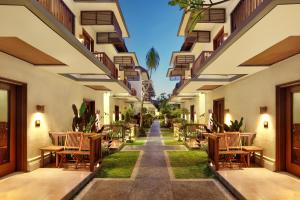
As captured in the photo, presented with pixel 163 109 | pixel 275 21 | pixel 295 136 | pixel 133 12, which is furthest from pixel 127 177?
pixel 133 12

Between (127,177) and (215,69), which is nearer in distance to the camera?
(127,177)

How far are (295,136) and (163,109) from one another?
2909cm

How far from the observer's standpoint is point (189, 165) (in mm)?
10000

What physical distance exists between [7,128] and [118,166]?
3.57 metres

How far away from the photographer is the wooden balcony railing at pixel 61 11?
402 inches

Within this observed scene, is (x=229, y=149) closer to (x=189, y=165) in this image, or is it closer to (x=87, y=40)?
(x=189, y=165)

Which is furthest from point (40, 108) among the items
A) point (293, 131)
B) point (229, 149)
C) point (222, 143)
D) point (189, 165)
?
point (293, 131)

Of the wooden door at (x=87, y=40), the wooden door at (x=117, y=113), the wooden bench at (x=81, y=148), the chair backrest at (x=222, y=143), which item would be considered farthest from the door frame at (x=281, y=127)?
the wooden door at (x=117, y=113)

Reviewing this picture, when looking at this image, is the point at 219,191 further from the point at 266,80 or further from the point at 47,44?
the point at 47,44

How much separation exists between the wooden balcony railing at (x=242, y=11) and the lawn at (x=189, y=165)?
206 inches

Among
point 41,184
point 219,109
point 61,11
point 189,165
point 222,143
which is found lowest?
point 189,165

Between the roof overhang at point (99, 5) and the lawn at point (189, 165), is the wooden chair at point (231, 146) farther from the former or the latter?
the roof overhang at point (99, 5)

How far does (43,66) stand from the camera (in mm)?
9008

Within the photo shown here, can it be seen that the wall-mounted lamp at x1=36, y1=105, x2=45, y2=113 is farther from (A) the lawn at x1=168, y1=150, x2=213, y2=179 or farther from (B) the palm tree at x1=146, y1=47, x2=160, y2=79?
(B) the palm tree at x1=146, y1=47, x2=160, y2=79
